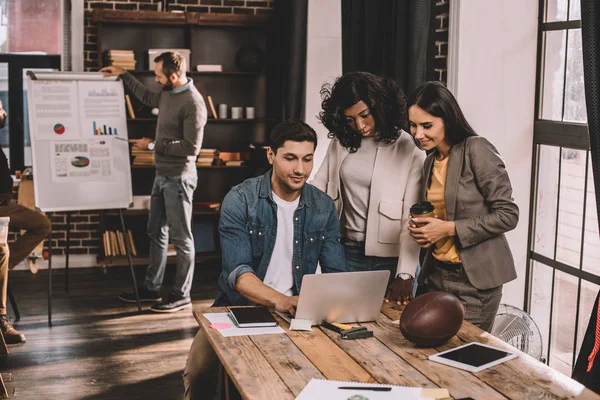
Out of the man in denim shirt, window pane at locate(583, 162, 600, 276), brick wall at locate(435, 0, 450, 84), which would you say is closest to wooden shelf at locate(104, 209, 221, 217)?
brick wall at locate(435, 0, 450, 84)

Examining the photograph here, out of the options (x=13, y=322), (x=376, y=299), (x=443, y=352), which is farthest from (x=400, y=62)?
(x=13, y=322)

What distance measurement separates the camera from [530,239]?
144 inches

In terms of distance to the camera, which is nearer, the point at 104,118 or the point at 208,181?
the point at 104,118

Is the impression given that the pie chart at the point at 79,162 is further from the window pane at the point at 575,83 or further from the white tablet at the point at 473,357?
the white tablet at the point at 473,357

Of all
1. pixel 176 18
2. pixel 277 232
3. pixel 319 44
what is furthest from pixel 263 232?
pixel 176 18

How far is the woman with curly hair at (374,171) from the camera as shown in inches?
124

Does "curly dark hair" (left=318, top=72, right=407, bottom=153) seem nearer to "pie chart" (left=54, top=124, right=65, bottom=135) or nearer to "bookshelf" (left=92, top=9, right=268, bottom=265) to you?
"pie chart" (left=54, top=124, right=65, bottom=135)

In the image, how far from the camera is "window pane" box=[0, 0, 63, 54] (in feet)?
22.4

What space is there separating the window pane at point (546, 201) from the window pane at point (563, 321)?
149mm

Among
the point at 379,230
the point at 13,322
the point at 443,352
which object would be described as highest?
the point at 379,230

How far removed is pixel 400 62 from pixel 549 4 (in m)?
0.72

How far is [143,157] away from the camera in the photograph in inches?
270

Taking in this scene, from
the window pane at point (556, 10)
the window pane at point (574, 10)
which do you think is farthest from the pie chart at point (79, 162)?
the window pane at point (574, 10)

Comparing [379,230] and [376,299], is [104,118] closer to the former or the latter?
[379,230]
